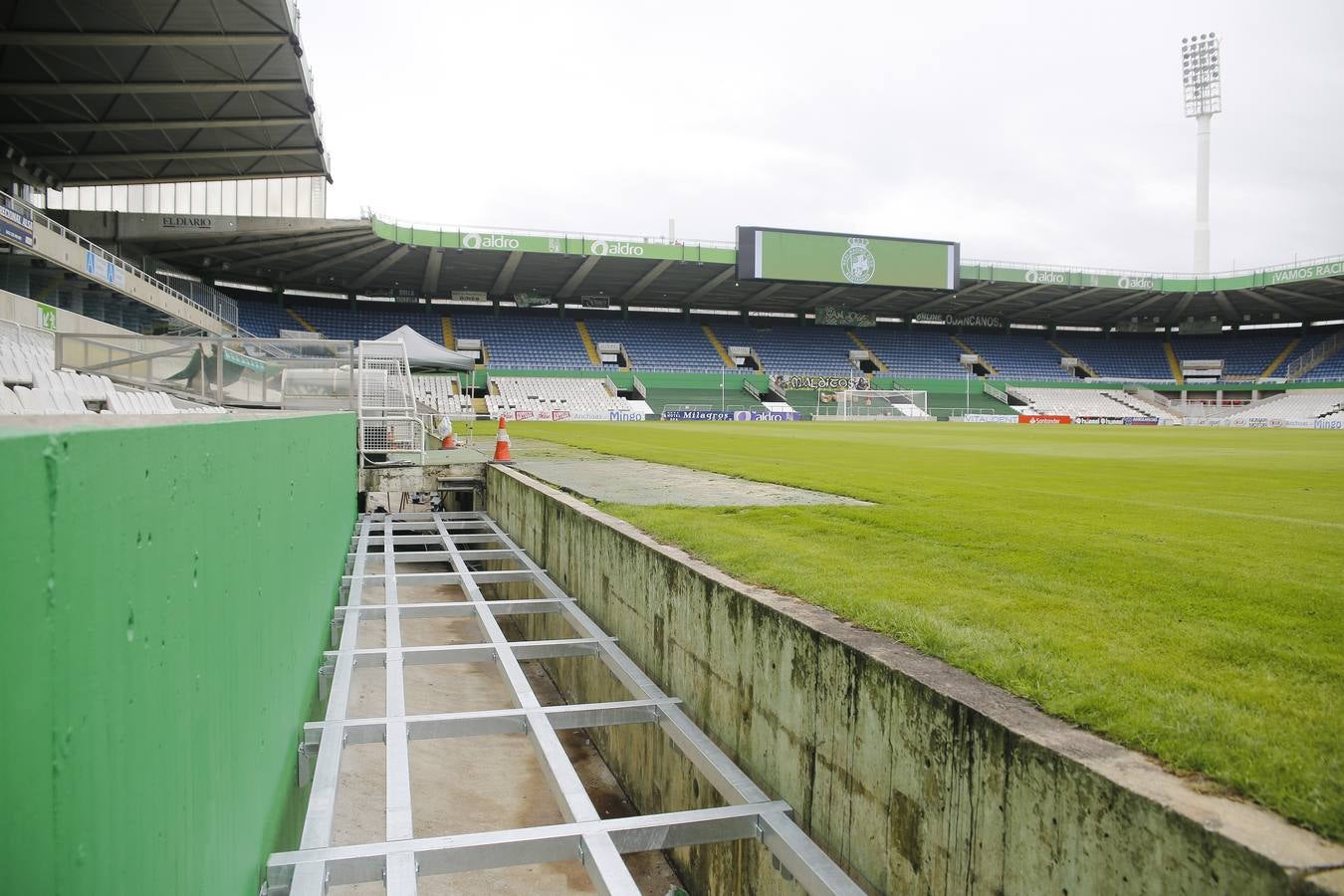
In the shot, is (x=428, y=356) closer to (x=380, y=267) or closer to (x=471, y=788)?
(x=471, y=788)

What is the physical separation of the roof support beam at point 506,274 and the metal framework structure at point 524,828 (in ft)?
139

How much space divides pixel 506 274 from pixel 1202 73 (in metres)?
57.6

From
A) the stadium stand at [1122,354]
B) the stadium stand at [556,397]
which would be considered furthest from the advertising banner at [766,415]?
the stadium stand at [1122,354]

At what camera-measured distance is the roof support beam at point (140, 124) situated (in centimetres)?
2495

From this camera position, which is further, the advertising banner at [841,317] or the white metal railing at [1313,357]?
the advertising banner at [841,317]

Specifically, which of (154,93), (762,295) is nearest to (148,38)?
(154,93)

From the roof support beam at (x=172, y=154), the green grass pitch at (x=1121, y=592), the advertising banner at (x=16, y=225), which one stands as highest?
the roof support beam at (x=172, y=154)

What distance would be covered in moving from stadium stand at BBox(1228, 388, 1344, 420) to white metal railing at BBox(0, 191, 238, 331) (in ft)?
183

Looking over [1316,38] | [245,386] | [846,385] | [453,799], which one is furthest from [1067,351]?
[453,799]

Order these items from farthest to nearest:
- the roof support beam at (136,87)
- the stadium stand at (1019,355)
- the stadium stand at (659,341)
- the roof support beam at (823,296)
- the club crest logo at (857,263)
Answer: the stadium stand at (1019,355) < the roof support beam at (823,296) < the stadium stand at (659,341) < the club crest logo at (857,263) < the roof support beam at (136,87)

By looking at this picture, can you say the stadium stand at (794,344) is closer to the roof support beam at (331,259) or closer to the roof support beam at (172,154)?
the roof support beam at (331,259)

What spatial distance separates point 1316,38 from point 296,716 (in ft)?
55.6

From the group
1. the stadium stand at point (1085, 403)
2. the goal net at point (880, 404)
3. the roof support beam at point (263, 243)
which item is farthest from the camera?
the stadium stand at point (1085, 403)

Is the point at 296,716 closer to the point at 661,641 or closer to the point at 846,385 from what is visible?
the point at 661,641
